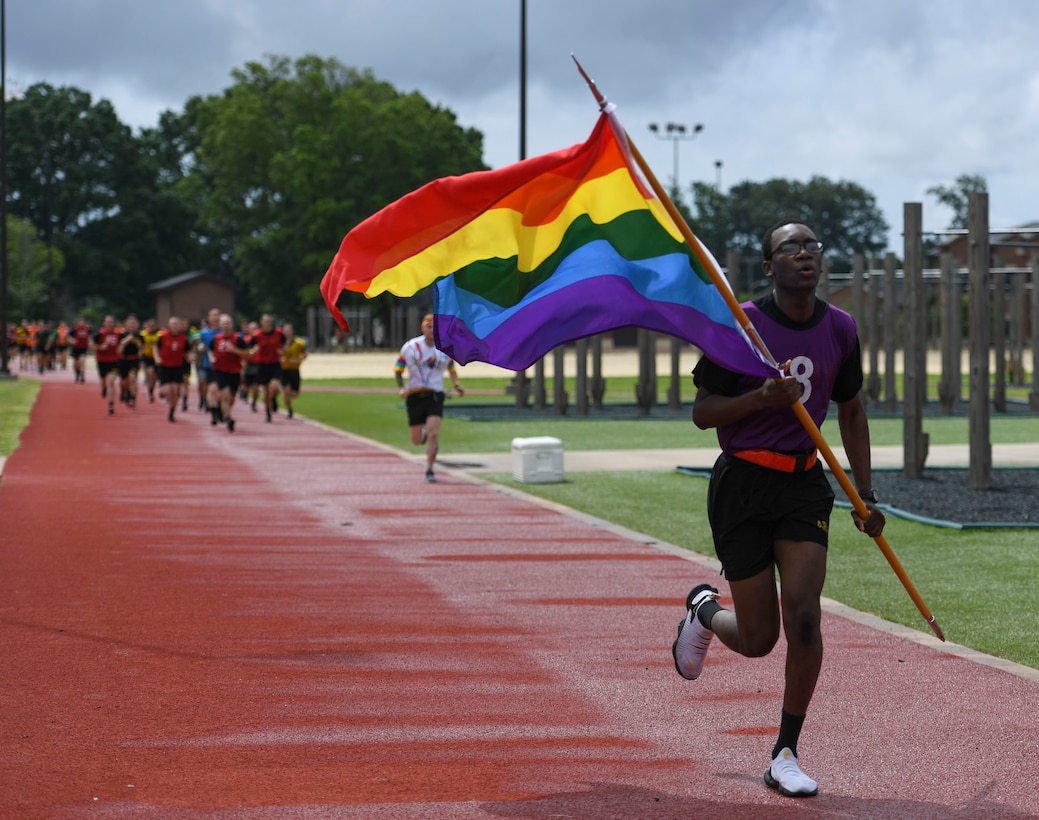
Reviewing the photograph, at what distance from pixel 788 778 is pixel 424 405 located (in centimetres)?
1321

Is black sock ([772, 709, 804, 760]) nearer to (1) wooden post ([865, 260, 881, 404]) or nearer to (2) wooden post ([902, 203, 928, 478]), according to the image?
(2) wooden post ([902, 203, 928, 478])

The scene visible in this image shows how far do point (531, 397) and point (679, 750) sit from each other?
3382 centimetres

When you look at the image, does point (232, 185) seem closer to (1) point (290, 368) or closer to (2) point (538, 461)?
(1) point (290, 368)

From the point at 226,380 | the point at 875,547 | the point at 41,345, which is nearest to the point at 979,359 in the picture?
the point at 875,547

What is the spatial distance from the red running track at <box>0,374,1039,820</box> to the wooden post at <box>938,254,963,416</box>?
21070 millimetres

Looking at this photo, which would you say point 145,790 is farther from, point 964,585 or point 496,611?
point 964,585

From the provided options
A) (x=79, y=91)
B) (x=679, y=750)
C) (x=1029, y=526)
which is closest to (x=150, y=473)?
(x=1029, y=526)

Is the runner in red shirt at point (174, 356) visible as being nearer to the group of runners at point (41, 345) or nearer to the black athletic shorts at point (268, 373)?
the black athletic shorts at point (268, 373)

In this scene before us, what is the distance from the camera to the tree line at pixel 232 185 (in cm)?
9300

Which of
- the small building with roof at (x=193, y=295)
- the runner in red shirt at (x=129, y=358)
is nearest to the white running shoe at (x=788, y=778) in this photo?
the runner in red shirt at (x=129, y=358)

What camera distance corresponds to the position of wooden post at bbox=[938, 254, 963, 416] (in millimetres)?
32812

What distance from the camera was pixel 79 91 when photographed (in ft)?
431

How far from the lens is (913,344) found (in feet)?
58.5

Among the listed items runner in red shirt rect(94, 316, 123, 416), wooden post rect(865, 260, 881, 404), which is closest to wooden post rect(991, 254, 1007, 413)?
wooden post rect(865, 260, 881, 404)
